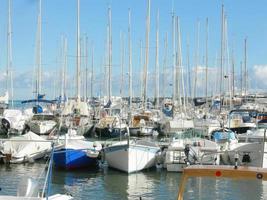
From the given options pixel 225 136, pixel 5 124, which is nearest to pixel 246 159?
pixel 225 136

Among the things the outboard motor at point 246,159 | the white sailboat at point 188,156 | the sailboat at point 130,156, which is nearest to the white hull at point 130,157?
the sailboat at point 130,156

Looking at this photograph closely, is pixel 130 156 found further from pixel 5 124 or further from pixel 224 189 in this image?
pixel 5 124

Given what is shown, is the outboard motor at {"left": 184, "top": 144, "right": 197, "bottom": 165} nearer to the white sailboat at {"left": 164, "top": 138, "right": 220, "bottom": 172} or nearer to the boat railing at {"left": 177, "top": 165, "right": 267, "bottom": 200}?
the white sailboat at {"left": 164, "top": 138, "right": 220, "bottom": 172}

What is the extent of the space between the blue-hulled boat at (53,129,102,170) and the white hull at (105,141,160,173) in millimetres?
1262

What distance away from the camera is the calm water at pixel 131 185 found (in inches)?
871

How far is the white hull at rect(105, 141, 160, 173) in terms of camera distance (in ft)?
90.3

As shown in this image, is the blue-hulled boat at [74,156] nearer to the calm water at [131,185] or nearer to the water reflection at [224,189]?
the calm water at [131,185]

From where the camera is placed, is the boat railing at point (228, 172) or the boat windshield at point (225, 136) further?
the boat windshield at point (225, 136)

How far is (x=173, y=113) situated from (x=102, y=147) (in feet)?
90.3

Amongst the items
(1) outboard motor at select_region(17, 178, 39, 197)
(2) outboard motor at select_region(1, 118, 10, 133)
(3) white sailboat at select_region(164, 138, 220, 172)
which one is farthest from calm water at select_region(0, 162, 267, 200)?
(2) outboard motor at select_region(1, 118, 10, 133)

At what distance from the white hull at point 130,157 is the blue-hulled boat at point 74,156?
1262 millimetres

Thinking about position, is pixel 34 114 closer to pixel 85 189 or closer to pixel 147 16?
pixel 147 16

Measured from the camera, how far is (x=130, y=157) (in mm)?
27469

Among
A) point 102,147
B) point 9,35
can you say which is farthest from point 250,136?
point 9,35
